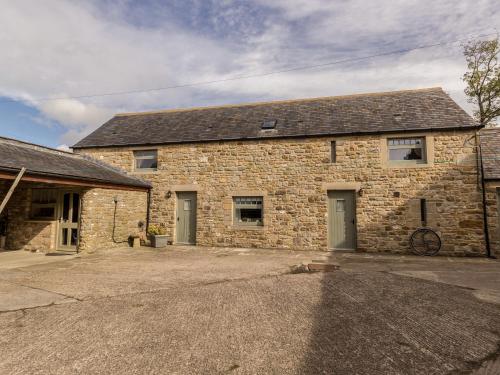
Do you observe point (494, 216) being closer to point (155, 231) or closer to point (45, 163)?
point (155, 231)

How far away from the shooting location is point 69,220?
10289mm

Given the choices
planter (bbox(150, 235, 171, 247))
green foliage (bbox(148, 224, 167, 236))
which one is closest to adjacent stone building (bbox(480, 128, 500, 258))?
planter (bbox(150, 235, 171, 247))

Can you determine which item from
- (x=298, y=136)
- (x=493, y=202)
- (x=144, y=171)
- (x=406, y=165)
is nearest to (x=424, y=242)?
(x=493, y=202)

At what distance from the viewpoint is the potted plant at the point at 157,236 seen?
36.9ft

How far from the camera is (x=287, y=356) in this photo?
3049mm

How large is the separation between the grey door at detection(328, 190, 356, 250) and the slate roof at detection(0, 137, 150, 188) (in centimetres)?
770

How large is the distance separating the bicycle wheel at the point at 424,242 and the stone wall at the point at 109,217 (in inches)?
410

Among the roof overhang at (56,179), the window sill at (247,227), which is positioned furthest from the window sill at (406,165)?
the roof overhang at (56,179)

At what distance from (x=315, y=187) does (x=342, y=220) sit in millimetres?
1560

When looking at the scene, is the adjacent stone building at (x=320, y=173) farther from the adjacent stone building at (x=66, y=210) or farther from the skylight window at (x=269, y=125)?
the adjacent stone building at (x=66, y=210)

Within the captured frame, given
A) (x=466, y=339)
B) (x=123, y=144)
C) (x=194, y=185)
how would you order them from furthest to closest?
(x=123, y=144)
(x=194, y=185)
(x=466, y=339)

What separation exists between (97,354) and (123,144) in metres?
11.3

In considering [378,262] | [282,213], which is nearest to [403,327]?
[378,262]

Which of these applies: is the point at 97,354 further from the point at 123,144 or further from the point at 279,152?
the point at 123,144
